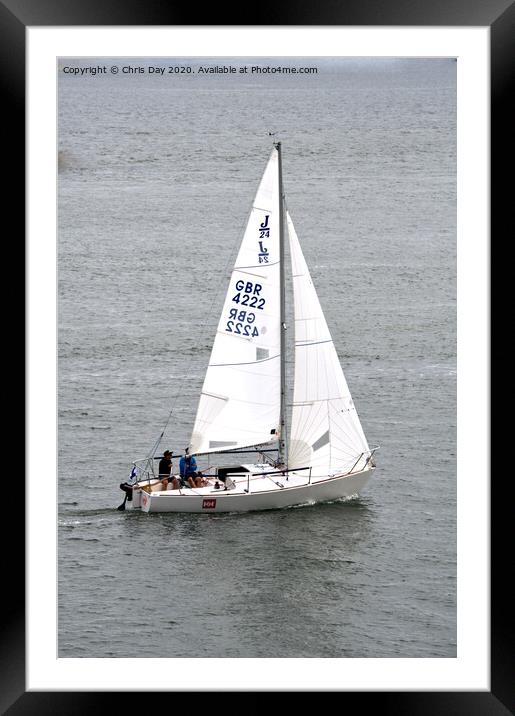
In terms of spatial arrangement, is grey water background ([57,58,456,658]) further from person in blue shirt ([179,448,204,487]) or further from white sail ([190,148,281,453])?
white sail ([190,148,281,453])

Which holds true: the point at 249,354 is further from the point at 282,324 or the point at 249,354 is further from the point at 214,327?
the point at 214,327

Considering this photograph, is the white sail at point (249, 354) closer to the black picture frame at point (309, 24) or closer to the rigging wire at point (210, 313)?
the rigging wire at point (210, 313)

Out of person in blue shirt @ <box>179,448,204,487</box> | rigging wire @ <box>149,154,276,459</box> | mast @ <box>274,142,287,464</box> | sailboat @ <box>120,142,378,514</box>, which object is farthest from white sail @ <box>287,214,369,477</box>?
rigging wire @ <box>149,154,276,459</box>

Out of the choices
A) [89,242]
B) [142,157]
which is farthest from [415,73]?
[89,242]

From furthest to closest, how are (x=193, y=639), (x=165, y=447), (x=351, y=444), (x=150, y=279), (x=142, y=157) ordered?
(x=142, y=157) < (x=150, y=279) < (x=165, y=447) < (x=351, y=444) < (x=193, y=639)

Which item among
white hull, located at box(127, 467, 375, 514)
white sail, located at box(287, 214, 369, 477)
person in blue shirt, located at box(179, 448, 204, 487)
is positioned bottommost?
white hull, located at box(127, 467, 375, 514)

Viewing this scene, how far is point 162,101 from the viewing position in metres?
63.7

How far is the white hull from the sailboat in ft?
0.08

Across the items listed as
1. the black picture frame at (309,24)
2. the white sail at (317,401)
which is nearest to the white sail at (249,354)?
the white sail at (317,401)

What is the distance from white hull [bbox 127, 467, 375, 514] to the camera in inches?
1280

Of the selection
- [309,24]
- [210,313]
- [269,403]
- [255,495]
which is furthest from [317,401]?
[309,24]
